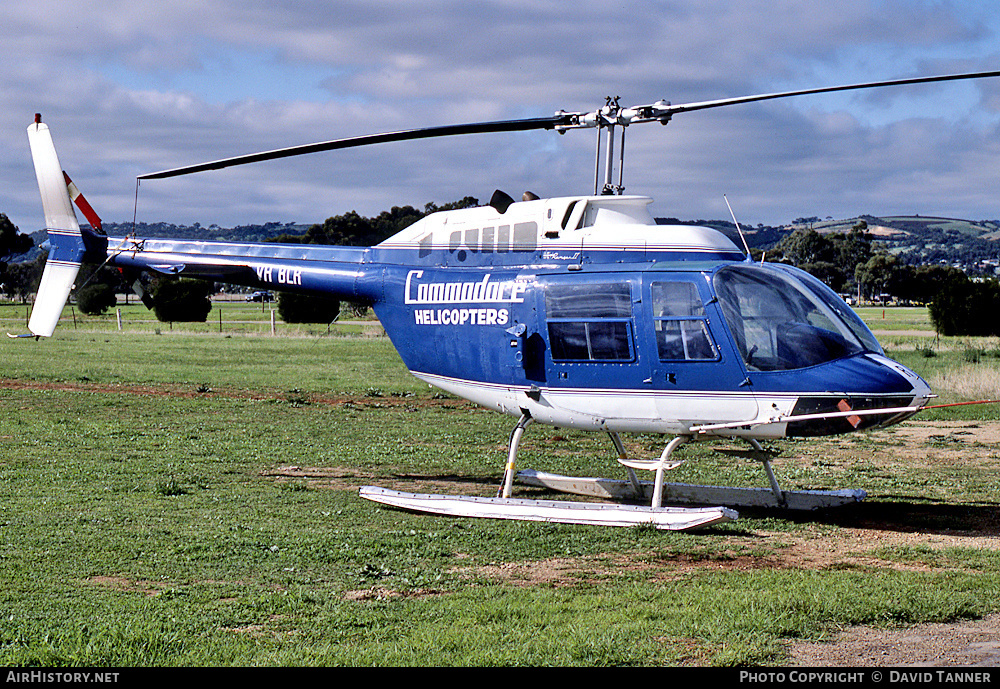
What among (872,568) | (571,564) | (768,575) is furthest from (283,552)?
(872,568)

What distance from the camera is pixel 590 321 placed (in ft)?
39.4

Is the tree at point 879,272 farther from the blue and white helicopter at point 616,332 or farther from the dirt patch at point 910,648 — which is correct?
the dirt patch at point 910,648

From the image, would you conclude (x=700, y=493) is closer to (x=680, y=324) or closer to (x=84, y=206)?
(x=680, y=324)

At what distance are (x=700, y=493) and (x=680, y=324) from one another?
2.88 meters

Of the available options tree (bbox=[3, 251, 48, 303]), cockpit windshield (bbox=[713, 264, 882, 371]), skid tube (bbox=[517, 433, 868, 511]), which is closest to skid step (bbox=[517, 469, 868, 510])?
skid tube (bbox=[517, 433, 868, 511])

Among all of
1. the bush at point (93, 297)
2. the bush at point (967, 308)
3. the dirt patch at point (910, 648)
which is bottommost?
the dirt patch at point (910, 648)

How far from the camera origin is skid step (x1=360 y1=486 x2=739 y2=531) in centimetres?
1117

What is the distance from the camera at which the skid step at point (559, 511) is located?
36.7 feet

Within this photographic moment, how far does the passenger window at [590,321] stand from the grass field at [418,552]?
210cm

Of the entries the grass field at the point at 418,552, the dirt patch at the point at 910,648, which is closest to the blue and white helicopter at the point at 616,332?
the grass field at the point at 418,552

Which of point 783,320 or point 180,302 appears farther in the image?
point 180,302

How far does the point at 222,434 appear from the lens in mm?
18547

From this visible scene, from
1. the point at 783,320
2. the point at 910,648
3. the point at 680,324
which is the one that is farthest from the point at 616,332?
the point at 910,648

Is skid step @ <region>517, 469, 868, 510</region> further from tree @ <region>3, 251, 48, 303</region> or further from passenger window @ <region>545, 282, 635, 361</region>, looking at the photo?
tree @ <region>3, 251, 48, 303</region>
